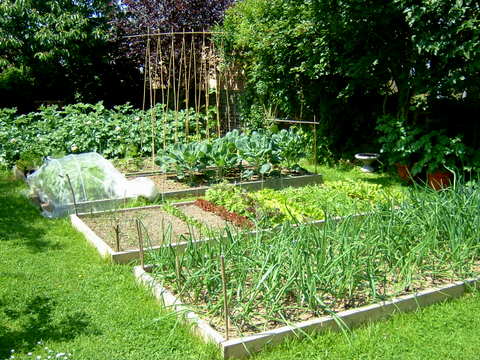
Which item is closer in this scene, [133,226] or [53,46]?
[133,226]

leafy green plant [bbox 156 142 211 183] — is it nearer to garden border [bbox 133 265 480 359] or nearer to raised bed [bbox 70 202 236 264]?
raised bed [bbox 70 202 236 264]

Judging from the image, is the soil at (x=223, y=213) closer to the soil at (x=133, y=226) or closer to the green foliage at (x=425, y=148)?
the soil at (x=133, y=226)

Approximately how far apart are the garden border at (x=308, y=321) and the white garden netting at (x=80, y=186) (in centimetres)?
287

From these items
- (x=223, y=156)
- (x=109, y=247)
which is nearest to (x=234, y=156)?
(x=223, y=156)

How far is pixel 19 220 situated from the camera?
636 centimetres

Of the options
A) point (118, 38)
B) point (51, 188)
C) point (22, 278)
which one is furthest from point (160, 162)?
point (118, 38)

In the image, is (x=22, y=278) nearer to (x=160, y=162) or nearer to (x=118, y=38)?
(x=160, y=162)

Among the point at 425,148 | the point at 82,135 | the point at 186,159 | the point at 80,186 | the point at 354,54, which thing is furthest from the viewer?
the point at 82,135

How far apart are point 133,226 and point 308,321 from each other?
10.2ft

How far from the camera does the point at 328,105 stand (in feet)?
34.6

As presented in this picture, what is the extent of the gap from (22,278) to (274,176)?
16.0 feet

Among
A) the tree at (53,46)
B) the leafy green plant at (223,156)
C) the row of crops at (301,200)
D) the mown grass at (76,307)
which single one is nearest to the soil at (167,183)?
the leafy green plant at (223,156)

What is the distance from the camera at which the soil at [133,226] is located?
17.7 feet

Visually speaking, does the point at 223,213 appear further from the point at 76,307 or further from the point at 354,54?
the point at 354,54
